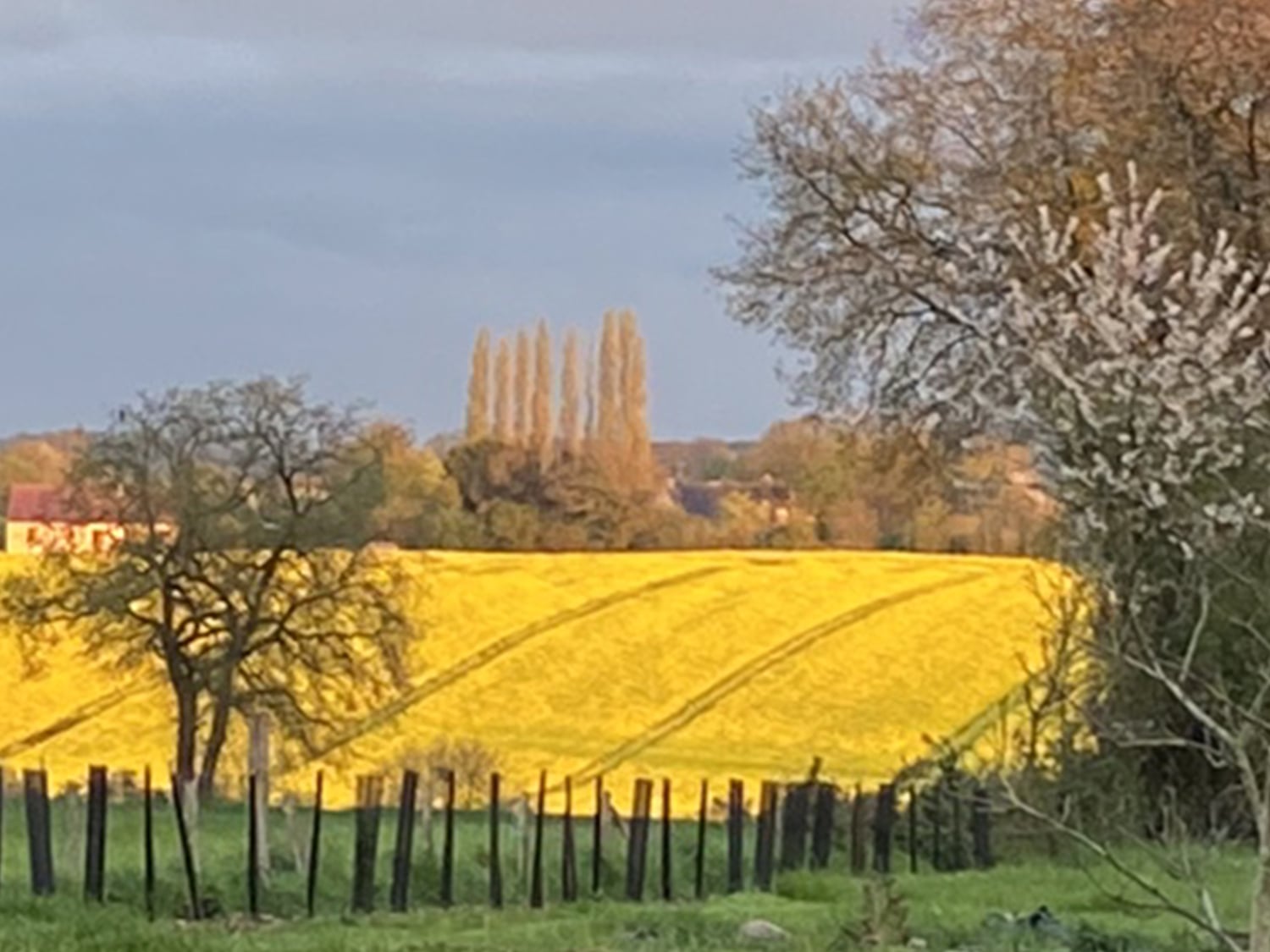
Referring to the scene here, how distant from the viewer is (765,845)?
26359mm

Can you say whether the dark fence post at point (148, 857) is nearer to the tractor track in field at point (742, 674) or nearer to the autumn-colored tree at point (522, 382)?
the tractor track in field at point (742, 674)

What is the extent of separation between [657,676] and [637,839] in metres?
26.8

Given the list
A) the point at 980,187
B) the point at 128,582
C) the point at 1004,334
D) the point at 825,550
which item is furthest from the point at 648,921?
the point at 825,550

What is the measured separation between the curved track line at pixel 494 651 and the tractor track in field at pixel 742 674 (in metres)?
Result: 3.60

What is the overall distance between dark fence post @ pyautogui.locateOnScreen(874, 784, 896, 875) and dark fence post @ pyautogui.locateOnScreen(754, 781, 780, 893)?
1919mm

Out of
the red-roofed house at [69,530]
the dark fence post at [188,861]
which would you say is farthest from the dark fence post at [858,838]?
the red-roofed house at [69,530]

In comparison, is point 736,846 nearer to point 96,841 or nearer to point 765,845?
point 765,845

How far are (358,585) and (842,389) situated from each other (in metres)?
8.18

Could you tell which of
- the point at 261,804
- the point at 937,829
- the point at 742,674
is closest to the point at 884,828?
the point at 937,829

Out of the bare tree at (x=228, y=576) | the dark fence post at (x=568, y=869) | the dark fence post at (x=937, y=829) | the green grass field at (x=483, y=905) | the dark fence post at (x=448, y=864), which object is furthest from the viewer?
the bare tree at (x=228, y=576)

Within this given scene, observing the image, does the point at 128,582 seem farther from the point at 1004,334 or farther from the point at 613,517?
the point at 613,517

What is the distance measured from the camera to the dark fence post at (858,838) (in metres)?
27.9

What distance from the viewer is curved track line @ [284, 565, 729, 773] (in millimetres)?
41188

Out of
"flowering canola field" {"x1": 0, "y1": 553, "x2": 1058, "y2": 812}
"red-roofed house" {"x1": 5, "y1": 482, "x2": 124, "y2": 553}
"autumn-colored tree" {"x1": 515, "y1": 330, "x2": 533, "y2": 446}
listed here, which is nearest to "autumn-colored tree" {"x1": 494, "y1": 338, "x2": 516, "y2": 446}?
"autumn-colored tree" {"x1": 515, "y1": 330, "x2": 533, "y2": 446}
